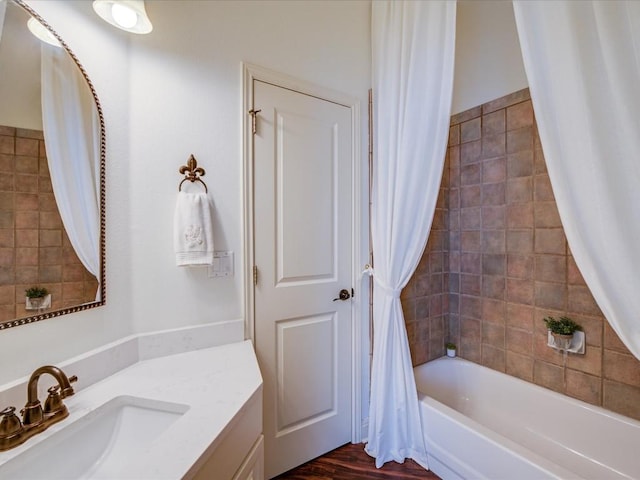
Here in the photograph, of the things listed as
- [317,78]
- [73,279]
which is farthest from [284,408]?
[317,78]

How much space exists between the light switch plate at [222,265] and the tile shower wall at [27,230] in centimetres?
50

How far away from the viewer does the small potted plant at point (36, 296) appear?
33.1 inches

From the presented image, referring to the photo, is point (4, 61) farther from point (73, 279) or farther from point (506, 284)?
point (506, 284)

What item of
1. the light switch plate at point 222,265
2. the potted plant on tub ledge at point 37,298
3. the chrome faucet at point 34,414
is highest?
the light switch plate at point 222,265

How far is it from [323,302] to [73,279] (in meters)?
1.12

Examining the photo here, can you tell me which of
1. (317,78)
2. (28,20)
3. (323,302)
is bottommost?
(323,302)

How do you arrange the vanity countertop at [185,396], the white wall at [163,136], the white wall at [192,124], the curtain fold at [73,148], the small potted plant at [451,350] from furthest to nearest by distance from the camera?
the small potted plant at [451,350] < the white wall at [192,124] < the white wall at [163,136] < the curtain fold at [73,148] < the vanity countertop at [185,396]

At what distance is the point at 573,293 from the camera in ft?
4.97

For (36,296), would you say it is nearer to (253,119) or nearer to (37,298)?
(37,298)

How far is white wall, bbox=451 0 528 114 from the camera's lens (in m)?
1.75

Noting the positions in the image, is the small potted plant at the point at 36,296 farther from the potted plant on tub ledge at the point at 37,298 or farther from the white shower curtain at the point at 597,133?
the white shower curtain at the point at 597,133

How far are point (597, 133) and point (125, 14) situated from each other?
162 centimetres

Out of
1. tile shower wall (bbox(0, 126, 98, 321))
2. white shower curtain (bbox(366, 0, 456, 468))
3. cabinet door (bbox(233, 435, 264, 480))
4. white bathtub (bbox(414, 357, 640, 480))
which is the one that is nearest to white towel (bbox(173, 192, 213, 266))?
tile shower wall (bbox(0, 126, 98, 321))

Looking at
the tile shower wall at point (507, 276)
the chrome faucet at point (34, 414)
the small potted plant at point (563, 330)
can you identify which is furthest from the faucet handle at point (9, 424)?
the small potted plant at point (563, 330)
